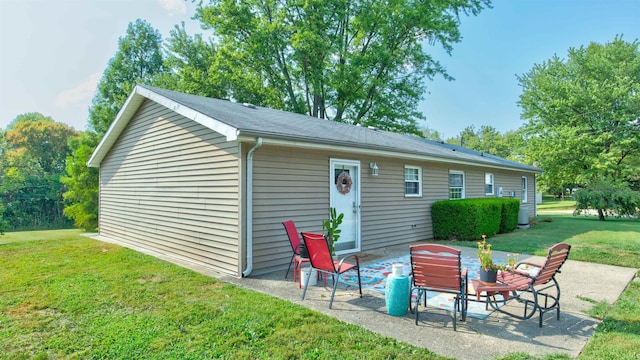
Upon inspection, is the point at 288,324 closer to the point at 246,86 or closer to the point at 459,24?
the point at 246,86

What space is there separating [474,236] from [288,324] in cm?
779

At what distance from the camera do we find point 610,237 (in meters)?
10.7

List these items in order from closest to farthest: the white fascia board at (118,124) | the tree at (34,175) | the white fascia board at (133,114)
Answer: the white fascia board at (133,114) → the white fascia board at (118,124) → the tree at (34,175)

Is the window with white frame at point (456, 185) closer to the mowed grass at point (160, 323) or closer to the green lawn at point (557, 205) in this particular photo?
the mowed grass at point (160, 323)

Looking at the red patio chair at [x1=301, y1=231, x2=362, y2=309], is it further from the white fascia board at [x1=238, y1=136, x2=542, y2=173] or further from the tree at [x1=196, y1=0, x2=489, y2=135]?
the tree at [x1=196, y1=0, x2=489, y2=135]

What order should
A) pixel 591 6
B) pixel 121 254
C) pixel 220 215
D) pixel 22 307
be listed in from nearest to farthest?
pixel 22 307 < pixel 220 215 < pixel 121 254 < pixel 591 6

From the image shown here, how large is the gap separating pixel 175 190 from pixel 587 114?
92.8ft

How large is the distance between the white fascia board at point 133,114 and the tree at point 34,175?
15.8 meters

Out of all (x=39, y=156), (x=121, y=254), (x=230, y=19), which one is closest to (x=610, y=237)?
(x=121, y=254)

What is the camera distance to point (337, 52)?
21406 millimetres

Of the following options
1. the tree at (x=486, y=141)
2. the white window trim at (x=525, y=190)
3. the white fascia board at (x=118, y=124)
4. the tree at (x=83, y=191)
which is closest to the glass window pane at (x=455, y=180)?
the white window trim at (x=525, y=190)

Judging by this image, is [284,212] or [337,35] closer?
[284,212]

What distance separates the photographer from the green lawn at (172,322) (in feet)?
10.2

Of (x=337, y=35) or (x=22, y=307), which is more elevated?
(x=337, y=35)
